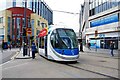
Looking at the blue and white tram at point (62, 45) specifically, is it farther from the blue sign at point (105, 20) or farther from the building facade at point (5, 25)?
the building facade at point (5, 25)

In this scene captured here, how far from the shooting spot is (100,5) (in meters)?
48.0

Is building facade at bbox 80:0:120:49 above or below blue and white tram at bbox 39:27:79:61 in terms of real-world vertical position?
above

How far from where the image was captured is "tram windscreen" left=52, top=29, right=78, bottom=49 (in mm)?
18750

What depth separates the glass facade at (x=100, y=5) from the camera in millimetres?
41334

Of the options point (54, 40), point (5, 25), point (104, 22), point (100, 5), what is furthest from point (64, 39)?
point (5, 25)

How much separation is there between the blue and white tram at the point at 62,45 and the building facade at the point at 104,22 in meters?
18.3

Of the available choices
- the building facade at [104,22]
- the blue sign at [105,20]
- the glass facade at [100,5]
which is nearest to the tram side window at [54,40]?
the building facade at [104,22]

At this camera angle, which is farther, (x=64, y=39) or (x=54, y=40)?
(x=54, y=40)

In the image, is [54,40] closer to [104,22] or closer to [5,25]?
[104,22]

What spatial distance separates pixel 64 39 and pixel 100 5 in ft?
101

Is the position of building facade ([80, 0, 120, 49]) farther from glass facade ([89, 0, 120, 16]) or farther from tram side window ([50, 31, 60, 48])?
tram side window ([50, 31, 60, 48])

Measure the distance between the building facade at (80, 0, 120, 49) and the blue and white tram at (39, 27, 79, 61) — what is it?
18.3 metres

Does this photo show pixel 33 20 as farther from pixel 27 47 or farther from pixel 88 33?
pixel 27 47

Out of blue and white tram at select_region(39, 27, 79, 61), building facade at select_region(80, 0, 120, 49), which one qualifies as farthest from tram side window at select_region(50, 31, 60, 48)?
building facade at select_region(80, 0, 120, 49)
